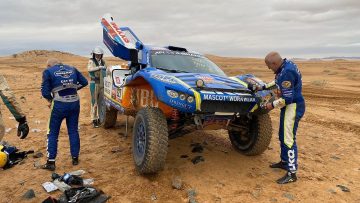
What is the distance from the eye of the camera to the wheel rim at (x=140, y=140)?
5.18m

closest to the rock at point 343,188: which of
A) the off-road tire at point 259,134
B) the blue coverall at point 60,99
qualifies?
the off-road tire at point 259,134

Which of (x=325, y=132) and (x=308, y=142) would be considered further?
(x=325, y=132)

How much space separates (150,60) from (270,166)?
109 inches

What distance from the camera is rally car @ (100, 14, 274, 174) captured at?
15.8 feet

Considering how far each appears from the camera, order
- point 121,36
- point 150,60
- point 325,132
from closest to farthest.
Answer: point 150,60 < point 121,36 < point 325,132

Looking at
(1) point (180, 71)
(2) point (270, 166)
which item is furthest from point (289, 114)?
(1) point (180, 71)

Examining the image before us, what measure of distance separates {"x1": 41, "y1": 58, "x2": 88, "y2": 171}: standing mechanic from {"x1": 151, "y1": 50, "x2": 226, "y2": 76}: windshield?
1463 mm

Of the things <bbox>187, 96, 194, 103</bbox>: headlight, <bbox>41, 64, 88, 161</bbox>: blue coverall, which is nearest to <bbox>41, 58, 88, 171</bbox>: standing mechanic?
<bbox>41, 64, 88, 161</bbox>: blue coverall

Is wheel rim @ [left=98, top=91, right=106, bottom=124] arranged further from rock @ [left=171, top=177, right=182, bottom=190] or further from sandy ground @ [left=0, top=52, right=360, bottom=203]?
rock @ [left=171, top=177, right=182, bottom=190]

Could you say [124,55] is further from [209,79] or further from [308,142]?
[308,142]

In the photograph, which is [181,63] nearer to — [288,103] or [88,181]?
[288,103]

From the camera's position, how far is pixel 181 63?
6.39 meters

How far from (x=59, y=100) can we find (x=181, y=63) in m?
2.19

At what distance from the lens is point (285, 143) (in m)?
5.33
